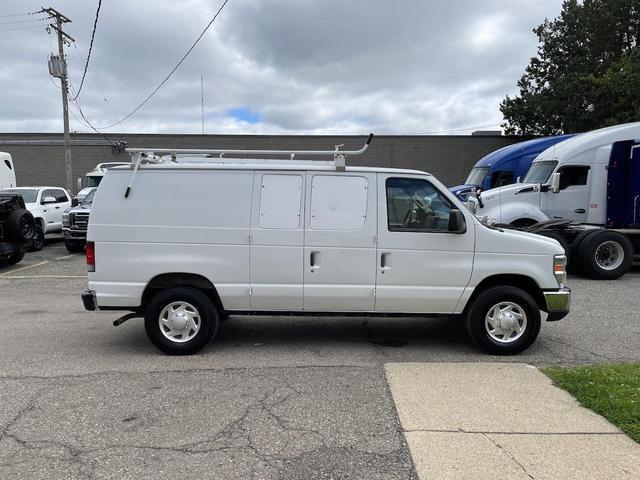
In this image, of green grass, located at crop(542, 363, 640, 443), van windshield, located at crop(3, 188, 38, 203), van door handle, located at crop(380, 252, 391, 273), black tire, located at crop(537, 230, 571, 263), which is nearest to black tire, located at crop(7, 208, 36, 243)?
van windshield, located at crop(3, 188, 38, 203)

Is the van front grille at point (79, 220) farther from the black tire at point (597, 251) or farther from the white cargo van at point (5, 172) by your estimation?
the black tire at point (597, 251)

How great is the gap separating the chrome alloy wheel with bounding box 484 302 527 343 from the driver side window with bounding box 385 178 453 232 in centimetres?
106

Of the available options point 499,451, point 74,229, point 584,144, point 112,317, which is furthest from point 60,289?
point 584,144

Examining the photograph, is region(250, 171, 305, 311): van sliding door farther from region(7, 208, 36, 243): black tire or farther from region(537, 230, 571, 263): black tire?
region(7, 208, 36, 243): black tire

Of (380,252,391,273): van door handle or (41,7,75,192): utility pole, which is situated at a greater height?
(41,7,75,192): utility pole

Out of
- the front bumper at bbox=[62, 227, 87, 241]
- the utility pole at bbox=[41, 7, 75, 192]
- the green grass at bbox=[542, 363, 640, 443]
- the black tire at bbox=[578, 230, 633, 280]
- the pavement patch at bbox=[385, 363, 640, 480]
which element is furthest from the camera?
the utility pole at bbox=[41, 7, 75, 192]

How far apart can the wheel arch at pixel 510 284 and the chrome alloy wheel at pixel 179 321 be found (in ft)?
9.61

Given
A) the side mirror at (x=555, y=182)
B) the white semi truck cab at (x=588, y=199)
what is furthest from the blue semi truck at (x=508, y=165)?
the side mirror at (x=555, y=182)

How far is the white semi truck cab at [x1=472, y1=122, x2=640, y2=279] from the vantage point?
10.7 meters

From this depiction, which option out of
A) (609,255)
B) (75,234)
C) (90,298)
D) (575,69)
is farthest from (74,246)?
(575,69)

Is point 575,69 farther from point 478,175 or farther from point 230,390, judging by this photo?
point 230,390

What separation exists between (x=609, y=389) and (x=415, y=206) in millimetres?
2438

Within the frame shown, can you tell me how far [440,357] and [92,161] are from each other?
28771 millimetres

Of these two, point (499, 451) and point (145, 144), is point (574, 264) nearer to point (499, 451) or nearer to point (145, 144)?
point (499, 451)
